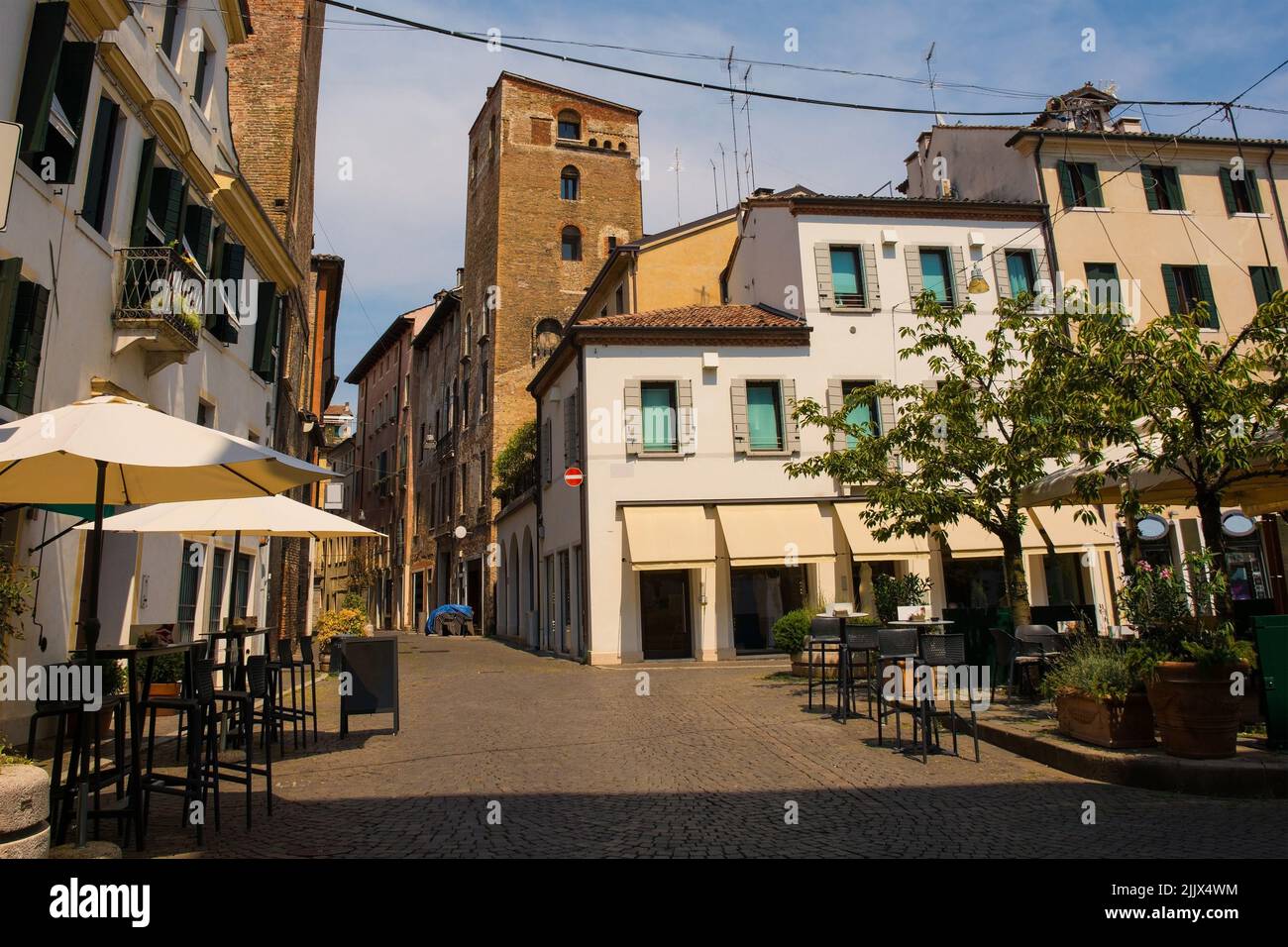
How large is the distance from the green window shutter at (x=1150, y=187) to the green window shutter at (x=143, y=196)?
→ 22603 mm

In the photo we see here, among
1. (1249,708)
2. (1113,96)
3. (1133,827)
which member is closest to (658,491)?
(1249,708)

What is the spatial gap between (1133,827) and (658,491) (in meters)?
14.1

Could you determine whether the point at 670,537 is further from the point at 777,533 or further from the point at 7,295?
the point at 7,295

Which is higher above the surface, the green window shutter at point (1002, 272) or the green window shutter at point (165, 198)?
the green window shutter at point (1002, 272)

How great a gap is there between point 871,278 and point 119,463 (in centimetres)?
1836

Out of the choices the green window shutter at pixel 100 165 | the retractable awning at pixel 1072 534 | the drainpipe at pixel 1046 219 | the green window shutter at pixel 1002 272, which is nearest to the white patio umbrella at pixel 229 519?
the green window shutter at pixel 100 165

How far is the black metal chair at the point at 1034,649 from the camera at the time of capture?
402 inches

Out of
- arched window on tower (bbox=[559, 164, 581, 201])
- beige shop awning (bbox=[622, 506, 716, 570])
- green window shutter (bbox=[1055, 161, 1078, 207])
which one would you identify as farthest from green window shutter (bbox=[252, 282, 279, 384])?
arched window on tower (bbox=[559, 164, 581, 201])

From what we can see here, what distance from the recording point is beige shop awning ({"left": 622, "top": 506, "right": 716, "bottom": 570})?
18.1 meters

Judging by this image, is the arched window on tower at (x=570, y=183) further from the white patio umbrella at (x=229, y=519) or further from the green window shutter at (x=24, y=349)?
the white patio umbrella at (x=229, y=519)

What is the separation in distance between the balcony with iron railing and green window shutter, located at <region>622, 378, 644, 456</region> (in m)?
9.88

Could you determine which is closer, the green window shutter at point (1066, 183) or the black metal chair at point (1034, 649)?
the black metal chair at point (1034, 649)

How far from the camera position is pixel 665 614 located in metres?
19.1
